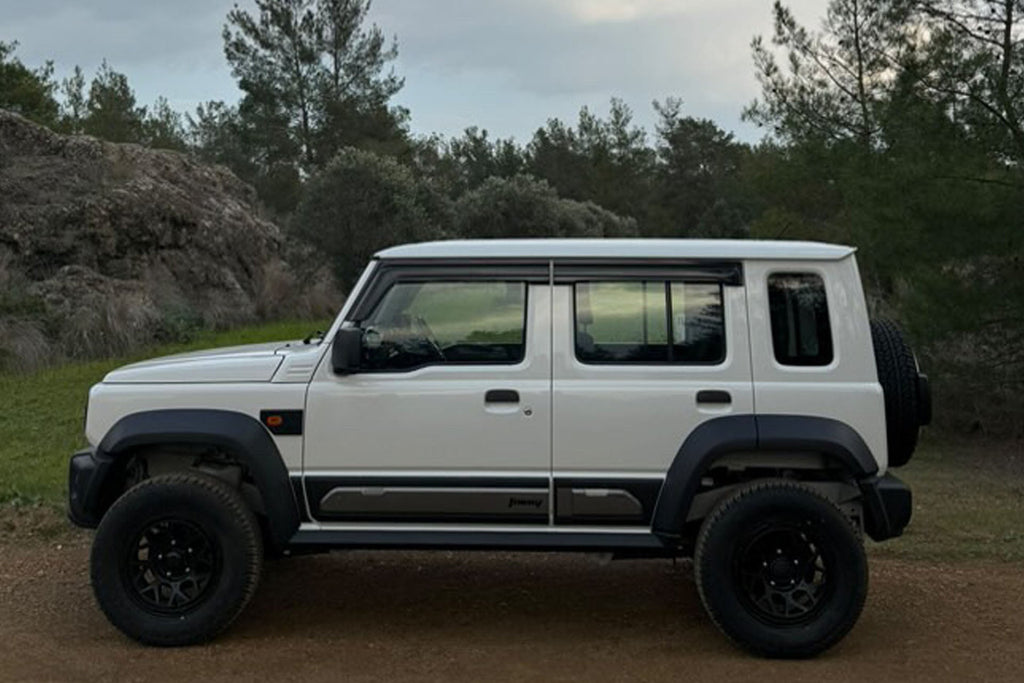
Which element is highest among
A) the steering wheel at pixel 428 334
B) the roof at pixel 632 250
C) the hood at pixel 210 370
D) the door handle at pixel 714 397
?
the roof at pixel 632 250

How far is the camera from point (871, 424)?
16.9 feet

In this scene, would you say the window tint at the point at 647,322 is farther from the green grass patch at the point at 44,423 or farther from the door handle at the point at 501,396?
the green grass patch at the point at 44,423

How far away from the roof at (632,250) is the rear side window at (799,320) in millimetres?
124

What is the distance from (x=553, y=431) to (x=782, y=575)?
1250 millimetres

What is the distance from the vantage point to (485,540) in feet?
Result: 17.2

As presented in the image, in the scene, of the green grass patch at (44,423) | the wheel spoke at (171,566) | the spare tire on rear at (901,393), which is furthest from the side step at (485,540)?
the green grass patch at (44,423)

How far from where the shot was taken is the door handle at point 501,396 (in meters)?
5.22

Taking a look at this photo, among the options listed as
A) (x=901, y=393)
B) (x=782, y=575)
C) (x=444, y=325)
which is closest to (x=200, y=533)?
(x=444, y=325)

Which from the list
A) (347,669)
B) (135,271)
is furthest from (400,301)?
(135,271)

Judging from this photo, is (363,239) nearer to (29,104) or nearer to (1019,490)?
(29,104)

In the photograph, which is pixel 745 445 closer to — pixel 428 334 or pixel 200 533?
pixel 428 334

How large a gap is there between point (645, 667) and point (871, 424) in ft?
5.00

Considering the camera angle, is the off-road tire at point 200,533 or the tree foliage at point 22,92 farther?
the tree foliage at point 22,92

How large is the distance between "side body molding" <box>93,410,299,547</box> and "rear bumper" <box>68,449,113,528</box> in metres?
0.12
